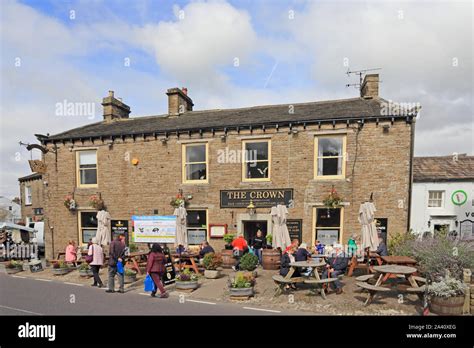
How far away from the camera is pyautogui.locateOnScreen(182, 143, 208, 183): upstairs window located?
45.4 ft

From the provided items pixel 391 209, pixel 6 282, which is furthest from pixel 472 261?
pixel 6 282

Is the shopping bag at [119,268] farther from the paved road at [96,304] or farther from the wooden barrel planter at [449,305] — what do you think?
the wooden barrel planter at [449,305]

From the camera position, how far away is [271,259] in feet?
36.9

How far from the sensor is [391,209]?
453 inches

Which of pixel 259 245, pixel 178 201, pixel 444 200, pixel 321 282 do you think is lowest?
pixel 259 245

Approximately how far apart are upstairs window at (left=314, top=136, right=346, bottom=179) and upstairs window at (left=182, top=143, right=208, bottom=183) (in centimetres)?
541

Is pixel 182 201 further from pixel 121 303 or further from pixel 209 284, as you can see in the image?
pixel 121 303

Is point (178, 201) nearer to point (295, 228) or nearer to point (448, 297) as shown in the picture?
point (295, 228)

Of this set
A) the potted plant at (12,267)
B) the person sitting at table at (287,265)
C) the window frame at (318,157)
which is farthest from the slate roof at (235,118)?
the potted plant at (12,267)

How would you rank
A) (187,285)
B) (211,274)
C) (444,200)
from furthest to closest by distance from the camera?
(444,200) < (211,274) < (187,285)

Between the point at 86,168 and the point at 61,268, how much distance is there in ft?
19.0

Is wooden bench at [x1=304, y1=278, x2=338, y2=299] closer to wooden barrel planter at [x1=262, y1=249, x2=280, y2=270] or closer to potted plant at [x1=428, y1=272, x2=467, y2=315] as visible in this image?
potted plant at [x1=428, y1=272, x2=467, y2=315]

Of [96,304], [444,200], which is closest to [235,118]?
[96,304]
